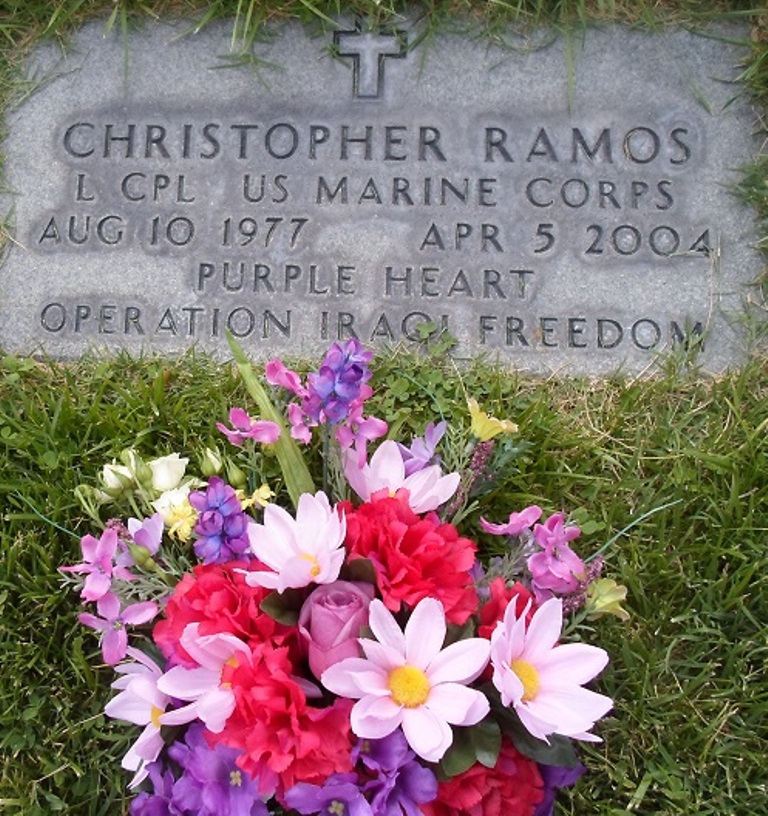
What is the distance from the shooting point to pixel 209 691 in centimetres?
158

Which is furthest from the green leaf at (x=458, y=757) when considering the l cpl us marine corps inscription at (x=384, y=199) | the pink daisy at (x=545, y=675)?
the l cpl us marine corps inscription at (x=384, y=199)

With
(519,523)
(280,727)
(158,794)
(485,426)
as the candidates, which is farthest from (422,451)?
(158,794)

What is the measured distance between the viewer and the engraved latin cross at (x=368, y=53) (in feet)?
7.82

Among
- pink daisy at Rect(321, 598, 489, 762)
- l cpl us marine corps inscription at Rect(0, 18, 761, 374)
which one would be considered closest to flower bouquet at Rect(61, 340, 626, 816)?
pink daisy at Rect(321, 598, 489, 762)

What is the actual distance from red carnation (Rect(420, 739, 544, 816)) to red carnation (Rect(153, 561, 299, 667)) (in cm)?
36

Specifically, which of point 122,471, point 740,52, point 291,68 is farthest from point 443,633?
point 740,52

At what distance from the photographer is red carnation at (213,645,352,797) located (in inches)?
57.8

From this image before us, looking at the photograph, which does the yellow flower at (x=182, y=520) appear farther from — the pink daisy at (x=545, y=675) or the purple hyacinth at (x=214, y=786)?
the pink daisy at (x=545, y=675)

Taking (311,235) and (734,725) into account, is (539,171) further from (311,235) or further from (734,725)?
(734,725)

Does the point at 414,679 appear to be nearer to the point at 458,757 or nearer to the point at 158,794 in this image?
the point at 458,757

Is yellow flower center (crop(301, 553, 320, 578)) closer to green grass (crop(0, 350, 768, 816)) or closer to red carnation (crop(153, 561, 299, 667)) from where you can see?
red carnation (crop(153, 561, 299, 667))

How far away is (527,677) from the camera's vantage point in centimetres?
156

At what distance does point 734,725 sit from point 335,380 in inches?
46.4

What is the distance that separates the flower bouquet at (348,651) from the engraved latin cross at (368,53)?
2.98ft
